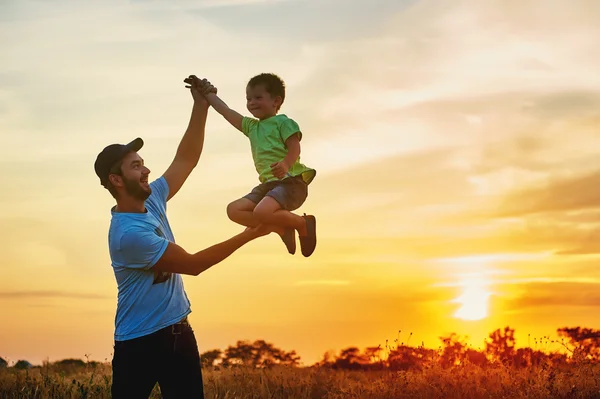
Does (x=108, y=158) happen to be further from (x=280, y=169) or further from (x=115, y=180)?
(x=280, y=169)

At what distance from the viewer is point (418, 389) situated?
10203 millimetres

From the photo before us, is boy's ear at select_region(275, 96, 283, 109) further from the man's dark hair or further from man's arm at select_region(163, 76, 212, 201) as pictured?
the man's dark hair

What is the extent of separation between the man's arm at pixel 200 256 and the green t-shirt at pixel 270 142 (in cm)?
100

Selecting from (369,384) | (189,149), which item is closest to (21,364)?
(369,384)

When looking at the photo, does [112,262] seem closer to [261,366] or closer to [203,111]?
[203,111]

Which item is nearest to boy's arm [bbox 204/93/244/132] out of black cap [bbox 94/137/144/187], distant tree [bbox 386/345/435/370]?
black cap [bbox 94/137/144/187]

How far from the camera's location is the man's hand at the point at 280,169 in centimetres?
627

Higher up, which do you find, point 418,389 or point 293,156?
point 293,156

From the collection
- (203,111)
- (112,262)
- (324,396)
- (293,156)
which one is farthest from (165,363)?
(324,396)

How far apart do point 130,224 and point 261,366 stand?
6.78 m

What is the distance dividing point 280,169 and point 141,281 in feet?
4.57

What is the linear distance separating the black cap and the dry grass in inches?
172

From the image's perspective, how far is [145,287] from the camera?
6027 mm

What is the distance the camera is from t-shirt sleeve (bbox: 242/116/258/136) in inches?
273
